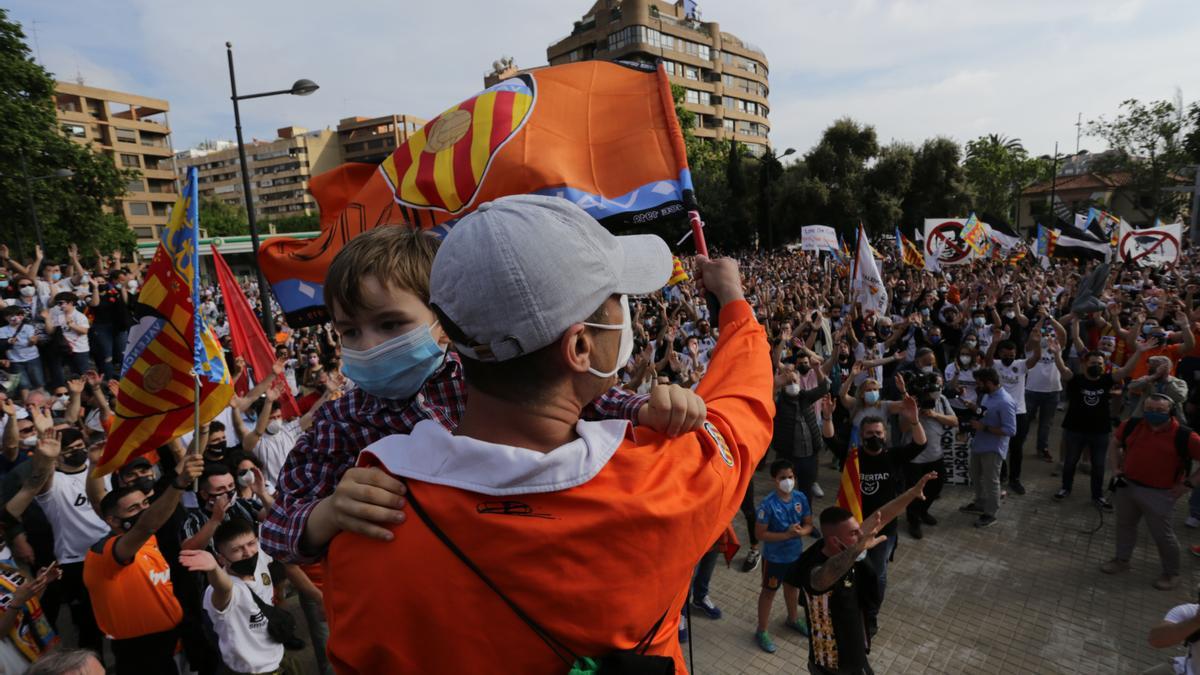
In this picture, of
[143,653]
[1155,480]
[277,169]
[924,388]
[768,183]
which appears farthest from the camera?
[277,169]

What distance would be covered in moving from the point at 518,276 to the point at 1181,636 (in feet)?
15.0

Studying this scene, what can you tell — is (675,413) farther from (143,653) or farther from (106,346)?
(106,346)

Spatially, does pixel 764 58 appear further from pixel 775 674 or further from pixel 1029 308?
pixel 775 674

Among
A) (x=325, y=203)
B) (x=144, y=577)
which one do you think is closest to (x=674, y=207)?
(x=325, y=203)

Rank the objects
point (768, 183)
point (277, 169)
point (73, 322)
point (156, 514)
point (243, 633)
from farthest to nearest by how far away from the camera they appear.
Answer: point (277, 169) < point (768, 183) < point (73, 322) < point (243, 633) < point (156, 514)

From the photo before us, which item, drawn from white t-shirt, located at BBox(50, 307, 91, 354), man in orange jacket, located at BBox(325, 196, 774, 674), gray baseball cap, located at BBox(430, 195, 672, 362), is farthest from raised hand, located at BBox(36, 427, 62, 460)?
white t-shirt, located at BBox(50, 307, 91, 354)

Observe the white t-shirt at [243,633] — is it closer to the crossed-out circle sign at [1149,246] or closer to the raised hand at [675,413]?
the raised hand at [675,413]

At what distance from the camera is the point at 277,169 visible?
104m

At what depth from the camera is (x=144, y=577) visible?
3.83m

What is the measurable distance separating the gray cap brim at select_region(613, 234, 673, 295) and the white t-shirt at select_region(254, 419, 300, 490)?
550 centimetres

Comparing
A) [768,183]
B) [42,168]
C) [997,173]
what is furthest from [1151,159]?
[42,168]

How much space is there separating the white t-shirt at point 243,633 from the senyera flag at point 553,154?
249 centimetres

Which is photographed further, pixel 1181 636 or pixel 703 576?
pixel 703 576

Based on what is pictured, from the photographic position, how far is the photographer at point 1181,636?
3418 mm
